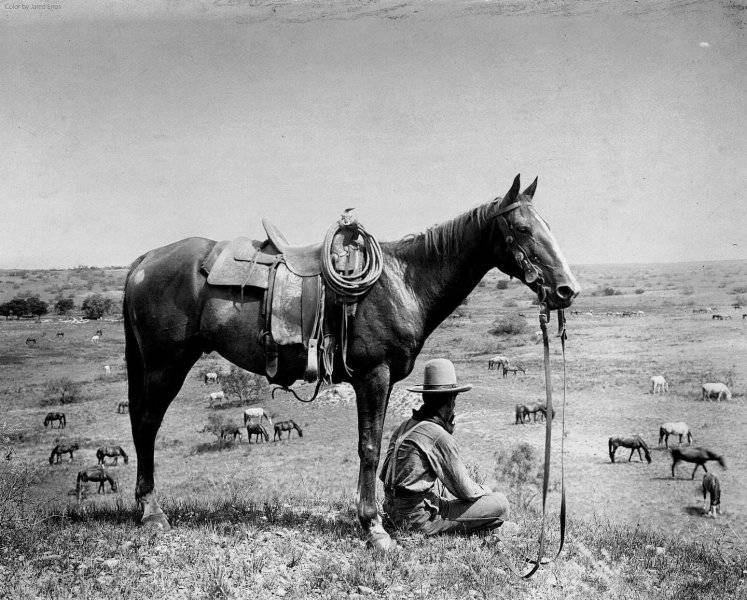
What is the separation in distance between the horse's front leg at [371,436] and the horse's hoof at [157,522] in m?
1.83

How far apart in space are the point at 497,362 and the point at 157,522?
21932 mm

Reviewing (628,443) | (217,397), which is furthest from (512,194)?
(217,397)

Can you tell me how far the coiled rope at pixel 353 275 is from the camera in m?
4.70

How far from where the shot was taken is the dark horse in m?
4.64

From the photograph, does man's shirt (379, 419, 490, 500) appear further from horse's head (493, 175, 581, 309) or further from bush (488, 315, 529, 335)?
bush (488, 315, 529, 335)

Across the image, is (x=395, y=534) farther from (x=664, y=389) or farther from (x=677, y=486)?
(x=664, y=389)

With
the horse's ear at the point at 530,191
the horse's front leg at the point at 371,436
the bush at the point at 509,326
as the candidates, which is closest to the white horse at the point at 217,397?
the bush at the point at 509,326

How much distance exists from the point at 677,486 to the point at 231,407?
16.0m

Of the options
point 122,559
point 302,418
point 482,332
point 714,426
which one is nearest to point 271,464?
point 302,418

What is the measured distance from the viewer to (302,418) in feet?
71.1

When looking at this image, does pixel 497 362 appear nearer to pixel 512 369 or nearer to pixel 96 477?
pixel 512 369

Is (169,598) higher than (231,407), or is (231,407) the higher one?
(169,598)

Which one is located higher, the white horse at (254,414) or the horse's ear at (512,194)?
the horse's ear at (512,194)

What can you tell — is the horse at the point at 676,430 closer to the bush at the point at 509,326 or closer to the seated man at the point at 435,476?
the bush at the point at 509,326
